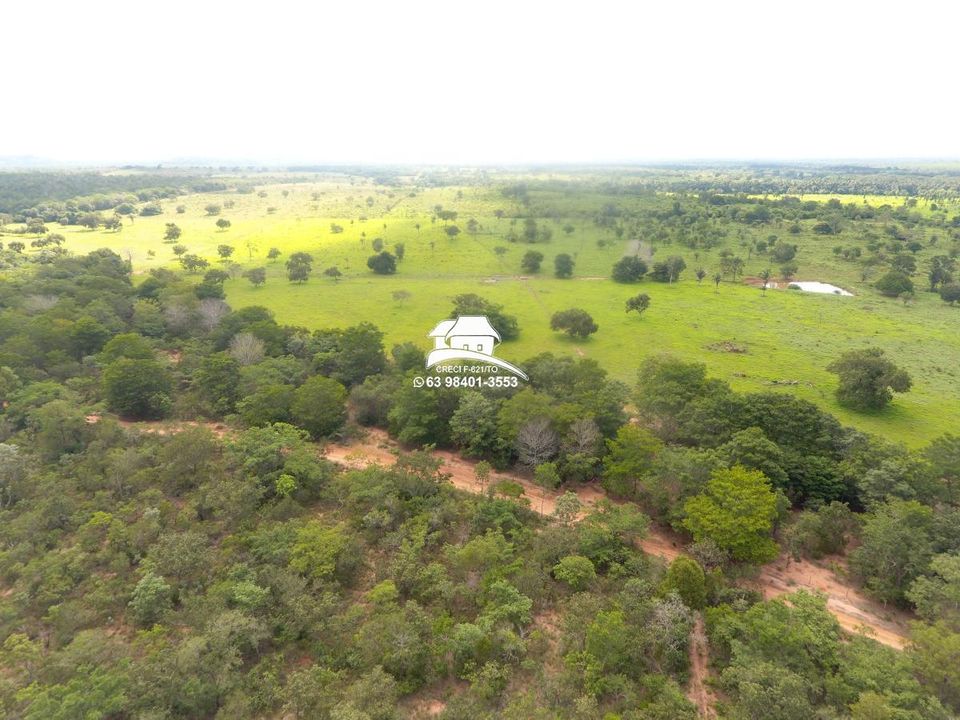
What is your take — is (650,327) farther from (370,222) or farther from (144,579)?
(370,222)

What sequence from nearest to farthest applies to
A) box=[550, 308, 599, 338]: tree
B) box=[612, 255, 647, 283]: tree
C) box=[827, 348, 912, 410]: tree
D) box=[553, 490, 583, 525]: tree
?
1. box=[553, 490, 583, 525]: tree
2. box=[827, 348, 912, 410]: tree
3. box=[550, 308, 599, 338]: tree
4. box=[612, 255, 647, 283]: tree

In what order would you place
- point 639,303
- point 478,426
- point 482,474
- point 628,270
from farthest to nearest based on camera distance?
point 628,270 → point 639,303 → point 478,426 → point 482,474

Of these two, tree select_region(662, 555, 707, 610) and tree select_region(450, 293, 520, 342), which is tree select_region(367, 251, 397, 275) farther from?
tree select_region(662, 555, 707, 610)

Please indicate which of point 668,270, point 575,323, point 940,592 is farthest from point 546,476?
point 668,270

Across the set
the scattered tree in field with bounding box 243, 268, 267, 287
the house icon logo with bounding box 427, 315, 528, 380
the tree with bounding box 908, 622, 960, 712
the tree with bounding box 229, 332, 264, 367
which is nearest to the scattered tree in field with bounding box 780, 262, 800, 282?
the house icon logo with bounding box 427, 315, 528, 380

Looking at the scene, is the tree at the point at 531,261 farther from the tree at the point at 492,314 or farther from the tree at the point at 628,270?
the tree at the point at 492,314

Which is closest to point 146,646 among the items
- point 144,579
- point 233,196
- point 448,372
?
point 144,579

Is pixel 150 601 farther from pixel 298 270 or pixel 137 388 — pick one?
pixel 298 270

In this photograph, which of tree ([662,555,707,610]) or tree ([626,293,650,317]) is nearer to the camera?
tree ([662,555,707,610])
